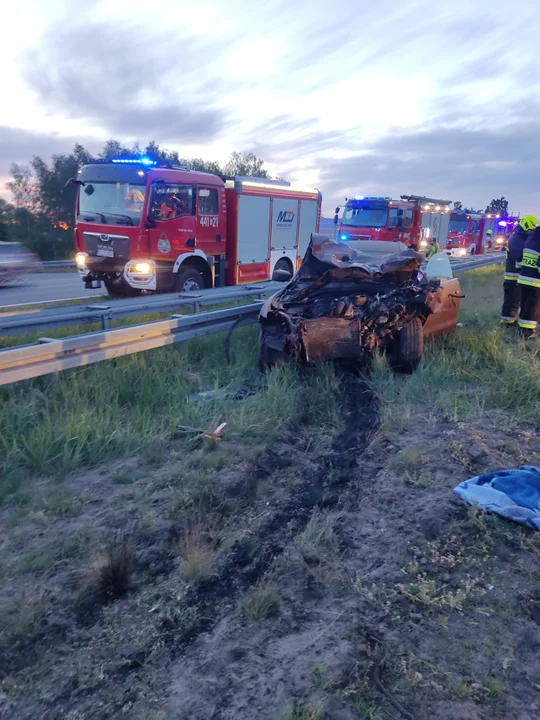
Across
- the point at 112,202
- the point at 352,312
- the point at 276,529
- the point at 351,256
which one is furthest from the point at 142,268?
the point at 276,529

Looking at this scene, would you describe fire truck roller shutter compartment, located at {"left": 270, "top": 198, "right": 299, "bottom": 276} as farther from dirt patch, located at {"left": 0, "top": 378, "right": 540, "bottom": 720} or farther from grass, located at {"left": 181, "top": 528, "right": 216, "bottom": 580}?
grass, located at {"left": 181, "top": 528, "right": 216, "bottom": 580}

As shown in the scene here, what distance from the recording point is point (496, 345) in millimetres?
7105

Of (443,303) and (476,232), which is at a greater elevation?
(476,232)

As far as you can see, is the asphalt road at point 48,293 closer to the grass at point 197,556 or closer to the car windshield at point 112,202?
the car windshield at point 112,202

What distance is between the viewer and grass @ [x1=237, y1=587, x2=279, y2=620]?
255 centimetres

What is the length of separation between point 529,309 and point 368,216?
10.5 m

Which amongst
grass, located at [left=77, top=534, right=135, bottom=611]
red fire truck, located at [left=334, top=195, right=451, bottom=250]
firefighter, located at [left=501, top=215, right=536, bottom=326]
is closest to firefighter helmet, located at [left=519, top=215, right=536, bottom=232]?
firefighter, located at [left=501, top=215, right=536, bottom=326]

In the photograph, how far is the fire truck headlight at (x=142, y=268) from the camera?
9781mm

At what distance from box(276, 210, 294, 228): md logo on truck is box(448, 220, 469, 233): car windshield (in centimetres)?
1768

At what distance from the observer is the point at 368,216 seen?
17.8m

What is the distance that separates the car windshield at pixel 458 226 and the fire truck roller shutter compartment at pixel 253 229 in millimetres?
19135

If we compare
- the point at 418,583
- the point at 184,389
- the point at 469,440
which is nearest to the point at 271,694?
the point at 418,583

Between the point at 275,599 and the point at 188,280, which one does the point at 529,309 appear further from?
the point at 275,599

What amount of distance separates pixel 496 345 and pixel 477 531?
438 centimetres
